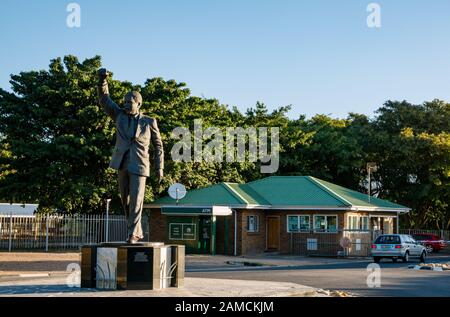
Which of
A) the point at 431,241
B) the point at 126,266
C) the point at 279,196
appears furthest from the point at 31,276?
the point at 431,241

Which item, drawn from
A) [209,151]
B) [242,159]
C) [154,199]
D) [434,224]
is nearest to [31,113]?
[154,199]

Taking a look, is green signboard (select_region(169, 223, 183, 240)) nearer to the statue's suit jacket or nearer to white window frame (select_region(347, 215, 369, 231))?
white window frame (select_region(347, 215, 369, 231))

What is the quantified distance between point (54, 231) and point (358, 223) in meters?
17.5

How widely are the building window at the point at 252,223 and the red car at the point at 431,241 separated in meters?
16.7

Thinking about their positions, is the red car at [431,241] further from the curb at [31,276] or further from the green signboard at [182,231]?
the curb at [31,276]

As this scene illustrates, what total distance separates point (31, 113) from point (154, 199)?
857 centimetres

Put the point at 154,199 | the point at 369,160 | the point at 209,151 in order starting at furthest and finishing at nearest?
1. the point at 369,160
2. the point at 209,151
3. the point at 154,199

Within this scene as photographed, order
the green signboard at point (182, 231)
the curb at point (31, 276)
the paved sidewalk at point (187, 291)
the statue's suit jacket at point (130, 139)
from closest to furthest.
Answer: the paved sidewalk at point (187, 291) < the statue's suit jacket at point (130, 139) < the curb at point (31, 276) < the green signboard at point (182, 231)

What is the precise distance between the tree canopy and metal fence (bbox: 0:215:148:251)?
1046 millimetres

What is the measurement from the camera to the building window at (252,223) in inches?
1526

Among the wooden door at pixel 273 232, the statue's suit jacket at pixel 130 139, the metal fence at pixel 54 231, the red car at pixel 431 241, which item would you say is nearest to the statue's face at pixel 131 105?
the statue's suit jacket at pixel 130 139

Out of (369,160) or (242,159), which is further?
(369,160)
